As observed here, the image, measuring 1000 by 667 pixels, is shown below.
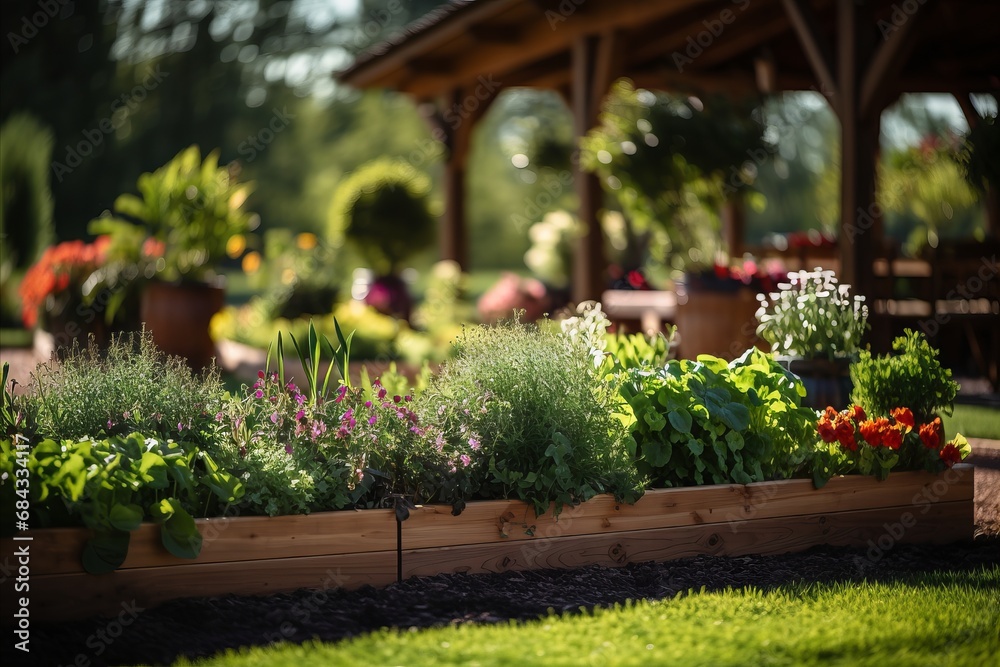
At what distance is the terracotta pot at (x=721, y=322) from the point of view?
6.29 metres

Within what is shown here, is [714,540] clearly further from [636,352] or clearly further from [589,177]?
[589,177]

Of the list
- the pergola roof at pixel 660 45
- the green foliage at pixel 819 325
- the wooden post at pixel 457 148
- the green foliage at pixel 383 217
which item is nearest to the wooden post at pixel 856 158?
the pergola roof at pixel 660 45

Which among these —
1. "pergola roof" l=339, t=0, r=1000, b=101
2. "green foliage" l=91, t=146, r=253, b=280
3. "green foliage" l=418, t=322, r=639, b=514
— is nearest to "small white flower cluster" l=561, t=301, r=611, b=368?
"green foliage" l=418, t=322, r=639, b=514

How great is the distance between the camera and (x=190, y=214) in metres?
7.45

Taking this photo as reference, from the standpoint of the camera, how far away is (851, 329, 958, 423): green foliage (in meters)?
3.68

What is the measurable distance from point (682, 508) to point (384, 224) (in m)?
8.77

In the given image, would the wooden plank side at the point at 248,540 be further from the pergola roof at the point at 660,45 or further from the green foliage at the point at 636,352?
the pergola roof at the point at 660,45

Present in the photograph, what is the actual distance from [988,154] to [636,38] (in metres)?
4.31

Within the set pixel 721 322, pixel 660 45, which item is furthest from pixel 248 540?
pixel 660 45

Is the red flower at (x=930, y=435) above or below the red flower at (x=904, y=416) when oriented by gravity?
below

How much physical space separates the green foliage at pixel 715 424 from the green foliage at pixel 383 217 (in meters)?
8.40

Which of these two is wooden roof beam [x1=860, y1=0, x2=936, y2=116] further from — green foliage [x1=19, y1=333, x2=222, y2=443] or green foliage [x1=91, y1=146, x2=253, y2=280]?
green foliage [x1=19, y1=333, x2=222, y2=443]

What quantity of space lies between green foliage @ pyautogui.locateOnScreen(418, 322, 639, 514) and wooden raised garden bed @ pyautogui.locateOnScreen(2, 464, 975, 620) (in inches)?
3.3

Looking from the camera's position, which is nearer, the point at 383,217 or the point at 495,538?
the point at 495,538
